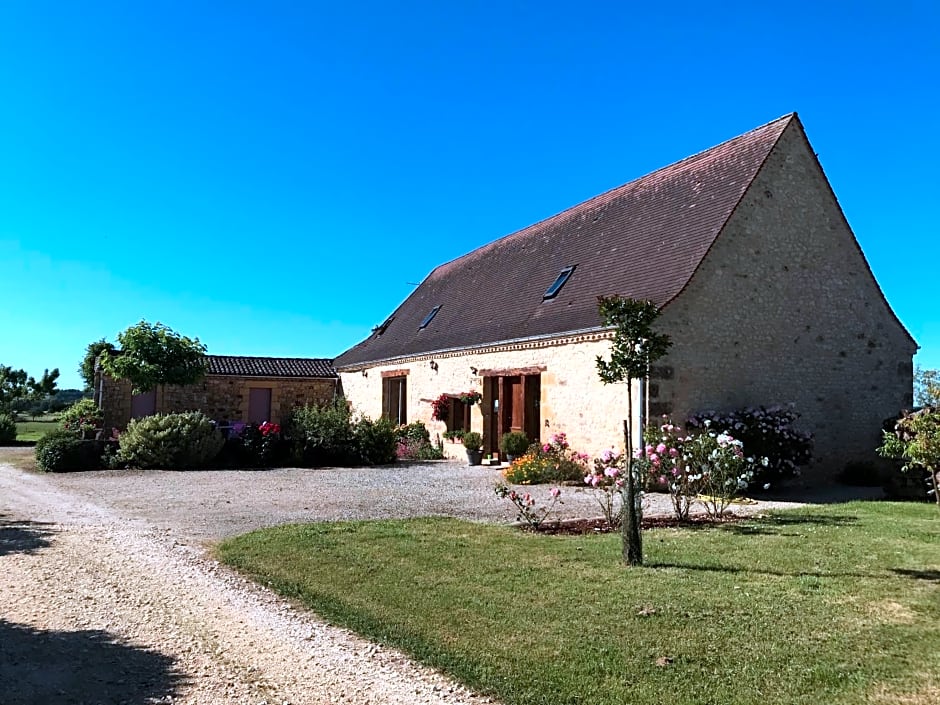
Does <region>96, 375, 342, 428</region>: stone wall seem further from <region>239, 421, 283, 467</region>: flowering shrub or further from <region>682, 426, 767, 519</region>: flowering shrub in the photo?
<region>682, 426, 767, 519</region>: flowering shrub

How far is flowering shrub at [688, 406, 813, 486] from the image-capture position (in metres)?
11.5

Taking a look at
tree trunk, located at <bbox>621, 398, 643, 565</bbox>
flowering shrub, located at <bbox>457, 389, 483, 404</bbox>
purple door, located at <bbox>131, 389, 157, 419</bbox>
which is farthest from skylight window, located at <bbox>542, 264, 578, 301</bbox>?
purple door, located at <bbox>131, 389, 157, 419</bbox>

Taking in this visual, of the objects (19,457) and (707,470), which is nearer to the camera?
(707,470)

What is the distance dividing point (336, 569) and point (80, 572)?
2003mm

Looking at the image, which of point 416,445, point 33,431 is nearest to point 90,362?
point 33,431

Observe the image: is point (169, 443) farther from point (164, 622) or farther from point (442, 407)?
point (164, 622)

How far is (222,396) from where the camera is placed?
78.1 ft

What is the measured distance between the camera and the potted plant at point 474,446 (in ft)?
51.7

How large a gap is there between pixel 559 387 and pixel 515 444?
1713 mm

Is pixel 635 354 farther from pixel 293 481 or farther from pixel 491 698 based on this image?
pixel 293 481

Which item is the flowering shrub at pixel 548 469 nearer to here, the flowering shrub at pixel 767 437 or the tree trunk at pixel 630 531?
the flowering shrub at pixel 767 437

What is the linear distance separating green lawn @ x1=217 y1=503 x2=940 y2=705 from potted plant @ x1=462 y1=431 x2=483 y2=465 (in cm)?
822

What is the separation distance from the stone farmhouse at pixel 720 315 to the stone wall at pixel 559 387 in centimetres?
3

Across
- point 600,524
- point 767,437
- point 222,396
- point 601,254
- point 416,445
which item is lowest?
point 600,524
